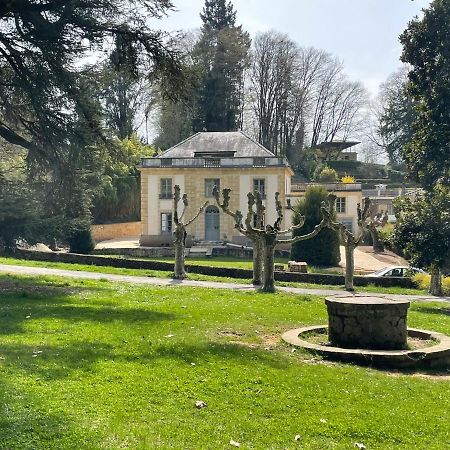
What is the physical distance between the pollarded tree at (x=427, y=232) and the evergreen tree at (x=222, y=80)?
42.5m

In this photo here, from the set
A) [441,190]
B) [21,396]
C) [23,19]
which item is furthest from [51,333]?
[441,190]

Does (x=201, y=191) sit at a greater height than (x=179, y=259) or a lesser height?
greater

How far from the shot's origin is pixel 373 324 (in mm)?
9156

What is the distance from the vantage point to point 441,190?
75.8 feet

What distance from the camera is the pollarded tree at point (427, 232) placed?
20.3m

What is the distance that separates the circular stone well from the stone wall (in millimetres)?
43734

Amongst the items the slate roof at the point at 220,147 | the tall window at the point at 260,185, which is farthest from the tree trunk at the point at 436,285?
the slate roof at the point at 220,147

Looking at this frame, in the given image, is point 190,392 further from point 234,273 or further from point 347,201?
point 347,201

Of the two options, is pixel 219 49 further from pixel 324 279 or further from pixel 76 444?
pixel 76 444

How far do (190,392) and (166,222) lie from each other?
40522 millimetres

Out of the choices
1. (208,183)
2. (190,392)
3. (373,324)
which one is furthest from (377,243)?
(190,392)

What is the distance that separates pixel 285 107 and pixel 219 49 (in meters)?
9.66

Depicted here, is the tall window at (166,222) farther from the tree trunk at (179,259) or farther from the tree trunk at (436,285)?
the tree trunk at (436,285)

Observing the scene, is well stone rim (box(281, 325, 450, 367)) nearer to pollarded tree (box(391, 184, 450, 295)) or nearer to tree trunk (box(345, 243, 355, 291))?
pollarded tree (box(391, 184, 450, 295))
